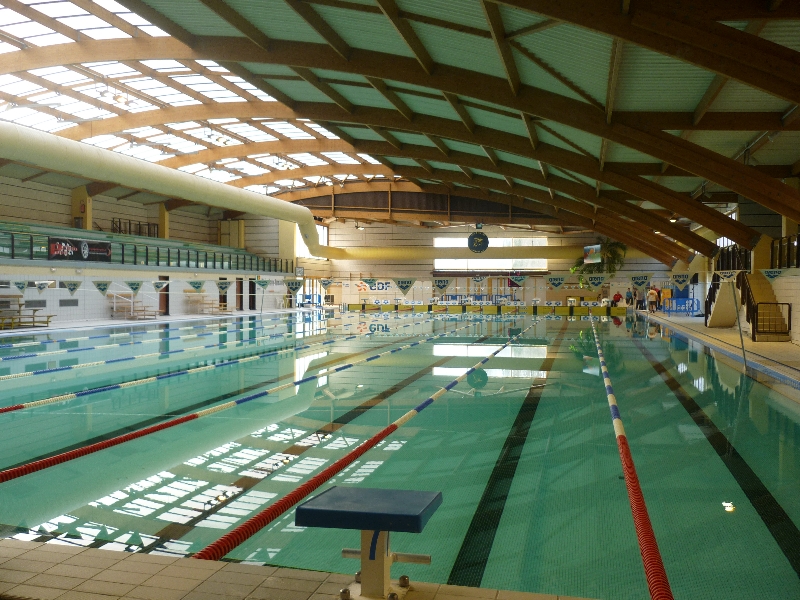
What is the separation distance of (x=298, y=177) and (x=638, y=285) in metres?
14.7

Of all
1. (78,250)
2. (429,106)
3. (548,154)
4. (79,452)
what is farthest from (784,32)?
A: (78,250)

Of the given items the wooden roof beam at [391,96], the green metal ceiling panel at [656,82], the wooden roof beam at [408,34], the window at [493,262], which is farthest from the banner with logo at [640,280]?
the wooden roof beam at [408,34]

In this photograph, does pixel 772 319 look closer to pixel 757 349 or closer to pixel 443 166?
pixel 757 349

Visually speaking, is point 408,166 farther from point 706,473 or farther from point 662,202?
point 706,473

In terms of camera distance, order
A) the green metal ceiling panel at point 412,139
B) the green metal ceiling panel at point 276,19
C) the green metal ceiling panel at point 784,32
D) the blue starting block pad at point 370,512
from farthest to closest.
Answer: the green metal ceiling panel at point 412,139 < the green metal ceiling panel at point 276,19 < the green metal ceiling panel at point 784,32 < the blue starting block pad at point 370,512

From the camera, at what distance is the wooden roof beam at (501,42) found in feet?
24.1

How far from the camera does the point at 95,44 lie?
44.9 feet

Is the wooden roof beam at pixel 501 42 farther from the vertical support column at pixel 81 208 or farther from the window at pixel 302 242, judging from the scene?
the window at pixel 302 242

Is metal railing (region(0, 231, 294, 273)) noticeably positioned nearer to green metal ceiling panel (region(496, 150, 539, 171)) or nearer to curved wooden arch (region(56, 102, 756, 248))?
curved wooden arch (region(56, 102, 756, 248))

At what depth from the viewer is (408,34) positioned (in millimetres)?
8766

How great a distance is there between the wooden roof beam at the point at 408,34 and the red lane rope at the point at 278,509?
193 inches

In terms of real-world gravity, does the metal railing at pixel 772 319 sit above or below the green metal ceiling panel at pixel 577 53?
below

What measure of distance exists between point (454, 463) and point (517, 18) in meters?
5.16

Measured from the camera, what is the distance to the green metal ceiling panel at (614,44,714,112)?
788cm
